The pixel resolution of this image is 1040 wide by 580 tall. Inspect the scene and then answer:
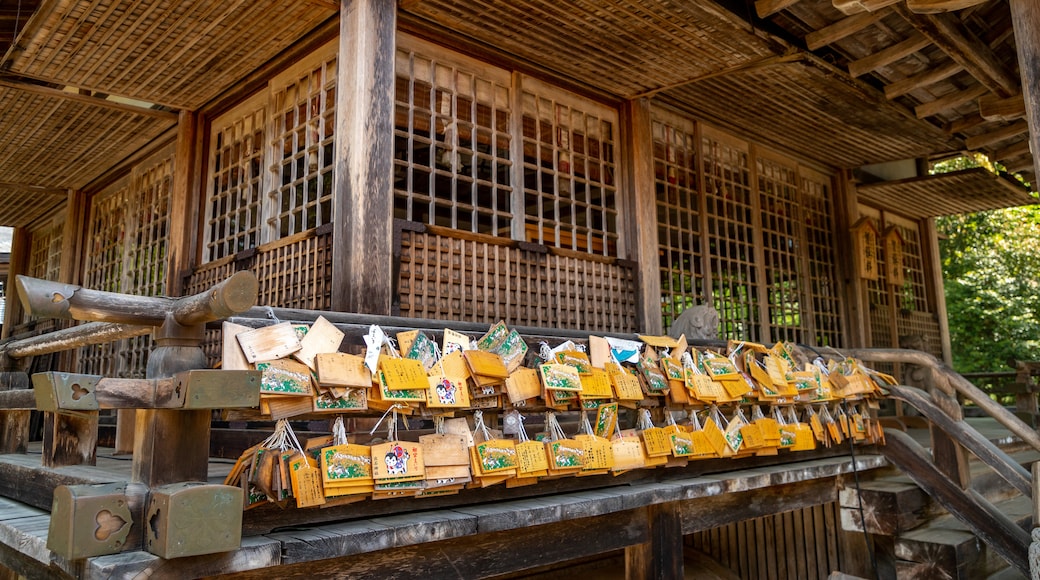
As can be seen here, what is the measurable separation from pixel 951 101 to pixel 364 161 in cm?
659

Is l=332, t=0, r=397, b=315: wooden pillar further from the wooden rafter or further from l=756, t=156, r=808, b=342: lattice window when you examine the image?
the wooden rafter

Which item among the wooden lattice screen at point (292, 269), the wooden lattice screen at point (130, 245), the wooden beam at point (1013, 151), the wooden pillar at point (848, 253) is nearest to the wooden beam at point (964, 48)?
the wooden beam at point (1013, 151)

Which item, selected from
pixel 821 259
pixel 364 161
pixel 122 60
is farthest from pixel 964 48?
pixel 122 60

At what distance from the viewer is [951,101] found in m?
7.92

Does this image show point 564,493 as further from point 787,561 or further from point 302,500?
point 787,561

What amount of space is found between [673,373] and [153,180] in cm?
752

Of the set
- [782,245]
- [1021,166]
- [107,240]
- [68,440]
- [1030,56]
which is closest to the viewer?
[68,440]

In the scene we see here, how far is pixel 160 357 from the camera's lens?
293 centimetres

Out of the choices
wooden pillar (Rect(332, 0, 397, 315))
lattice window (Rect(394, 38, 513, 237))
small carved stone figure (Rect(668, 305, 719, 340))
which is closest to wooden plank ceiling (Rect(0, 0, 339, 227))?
wooden pillar (Rect(332, 0, 397, 315))

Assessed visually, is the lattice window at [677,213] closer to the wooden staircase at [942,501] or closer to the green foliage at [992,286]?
the wooden staircase at [942,501]

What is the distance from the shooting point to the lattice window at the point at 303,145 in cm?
639

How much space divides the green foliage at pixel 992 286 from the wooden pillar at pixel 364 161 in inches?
671

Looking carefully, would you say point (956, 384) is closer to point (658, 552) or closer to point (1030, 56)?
point (1030, 56)

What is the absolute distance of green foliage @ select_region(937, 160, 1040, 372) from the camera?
693 inches
